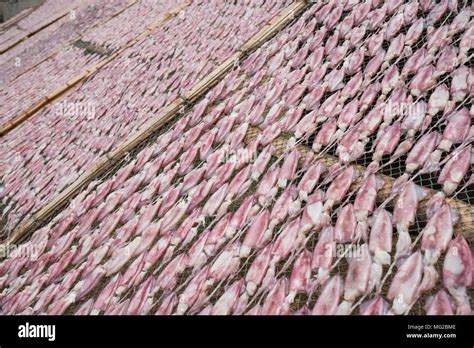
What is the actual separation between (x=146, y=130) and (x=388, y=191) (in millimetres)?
2644

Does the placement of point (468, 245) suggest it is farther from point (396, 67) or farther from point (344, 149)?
point (396, 67)

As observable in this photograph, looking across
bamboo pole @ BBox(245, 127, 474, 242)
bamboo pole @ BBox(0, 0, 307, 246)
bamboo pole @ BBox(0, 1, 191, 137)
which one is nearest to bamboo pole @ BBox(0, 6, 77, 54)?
bamboo pole @ BBox(0, 1, 191, 137)

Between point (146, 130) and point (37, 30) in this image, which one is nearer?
point (146, 130)

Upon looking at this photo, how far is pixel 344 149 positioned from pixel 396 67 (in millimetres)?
874

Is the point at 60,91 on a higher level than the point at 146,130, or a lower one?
lower

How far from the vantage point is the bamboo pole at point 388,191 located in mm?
1868

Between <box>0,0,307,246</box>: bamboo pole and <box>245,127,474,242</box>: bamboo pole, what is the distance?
1.52m

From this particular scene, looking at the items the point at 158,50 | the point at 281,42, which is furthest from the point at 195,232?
the point at 158,50

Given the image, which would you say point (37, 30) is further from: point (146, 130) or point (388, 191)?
point (388, 191)

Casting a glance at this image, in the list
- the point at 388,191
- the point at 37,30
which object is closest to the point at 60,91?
the point at 388,191

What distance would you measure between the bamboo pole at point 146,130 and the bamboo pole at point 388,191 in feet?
5.00

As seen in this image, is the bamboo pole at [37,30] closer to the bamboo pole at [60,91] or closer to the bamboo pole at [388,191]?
the bamboo pole at [60,91]

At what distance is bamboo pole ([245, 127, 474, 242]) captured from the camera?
1.87 metres

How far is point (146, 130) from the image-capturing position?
394 cm
